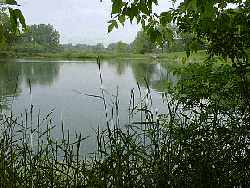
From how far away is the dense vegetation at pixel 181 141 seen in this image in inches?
39.5

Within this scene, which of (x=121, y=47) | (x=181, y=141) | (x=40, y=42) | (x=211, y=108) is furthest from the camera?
(x=121, y=47)

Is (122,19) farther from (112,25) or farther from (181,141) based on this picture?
(181,141)

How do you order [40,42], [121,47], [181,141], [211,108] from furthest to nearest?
1. [121,47]
2. [40,42]
3. [211,108]
4. [181,141]

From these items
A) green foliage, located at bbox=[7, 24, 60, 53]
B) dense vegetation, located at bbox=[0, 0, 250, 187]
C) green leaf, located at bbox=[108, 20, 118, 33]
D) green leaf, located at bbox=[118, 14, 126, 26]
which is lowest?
dense vegetation, located at bbox=[0, 0, 250, 187]

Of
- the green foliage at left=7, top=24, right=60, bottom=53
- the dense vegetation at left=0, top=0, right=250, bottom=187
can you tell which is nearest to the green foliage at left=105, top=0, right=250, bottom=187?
the dense vegetation at left=0, top=0, right=250, bottom=187

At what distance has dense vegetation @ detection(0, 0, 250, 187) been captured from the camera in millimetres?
1003

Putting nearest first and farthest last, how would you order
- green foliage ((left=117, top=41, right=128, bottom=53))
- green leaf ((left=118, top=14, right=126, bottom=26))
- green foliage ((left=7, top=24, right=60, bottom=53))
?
green leaf ((left=118, top=14, right=126, bottom=26))
green foliage ((left=7, top=24, right=60, bottom=53))
green foliage ((left=117, top=41, right=128, bottom=53))

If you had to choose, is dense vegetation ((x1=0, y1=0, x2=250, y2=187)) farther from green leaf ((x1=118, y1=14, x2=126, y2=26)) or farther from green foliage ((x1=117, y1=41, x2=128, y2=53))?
green foliage ((x1=117, y1=41, x2=128, y2=53))

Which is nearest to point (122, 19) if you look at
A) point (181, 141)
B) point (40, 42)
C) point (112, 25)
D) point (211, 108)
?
point (112, 25)

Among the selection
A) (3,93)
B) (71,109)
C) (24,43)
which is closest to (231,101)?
(71,109)

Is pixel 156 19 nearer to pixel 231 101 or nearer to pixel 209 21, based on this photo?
pixel 209 21

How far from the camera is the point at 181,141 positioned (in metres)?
1.24

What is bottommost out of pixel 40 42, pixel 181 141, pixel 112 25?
pixel 181 141

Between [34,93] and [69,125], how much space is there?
412cm
